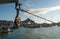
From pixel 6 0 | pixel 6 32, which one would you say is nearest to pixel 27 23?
pixel 6 32

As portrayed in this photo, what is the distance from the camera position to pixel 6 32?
84750mm

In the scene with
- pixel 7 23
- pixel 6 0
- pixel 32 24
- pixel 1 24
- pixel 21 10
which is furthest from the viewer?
pixel 32 24

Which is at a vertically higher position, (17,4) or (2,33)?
(17,4)

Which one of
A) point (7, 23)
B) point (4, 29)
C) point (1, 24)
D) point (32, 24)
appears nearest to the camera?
point (4, 29)

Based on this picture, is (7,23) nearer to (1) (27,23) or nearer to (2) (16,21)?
(1) (27,23)

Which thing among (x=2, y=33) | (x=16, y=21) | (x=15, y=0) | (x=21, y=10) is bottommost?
(x=2, y=33)

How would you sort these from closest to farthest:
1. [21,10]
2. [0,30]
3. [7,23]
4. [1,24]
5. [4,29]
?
[21,10], [0,30], [4,29], [1,24], [7,23]

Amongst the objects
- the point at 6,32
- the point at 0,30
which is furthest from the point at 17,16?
the point at 6,32

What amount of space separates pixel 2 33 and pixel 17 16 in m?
79.3

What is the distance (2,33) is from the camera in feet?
265

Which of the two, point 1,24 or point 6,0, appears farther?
point 1,24

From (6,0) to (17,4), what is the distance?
40 cm

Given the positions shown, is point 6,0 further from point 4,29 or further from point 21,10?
point 4,29

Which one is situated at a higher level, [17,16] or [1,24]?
[17,16]
